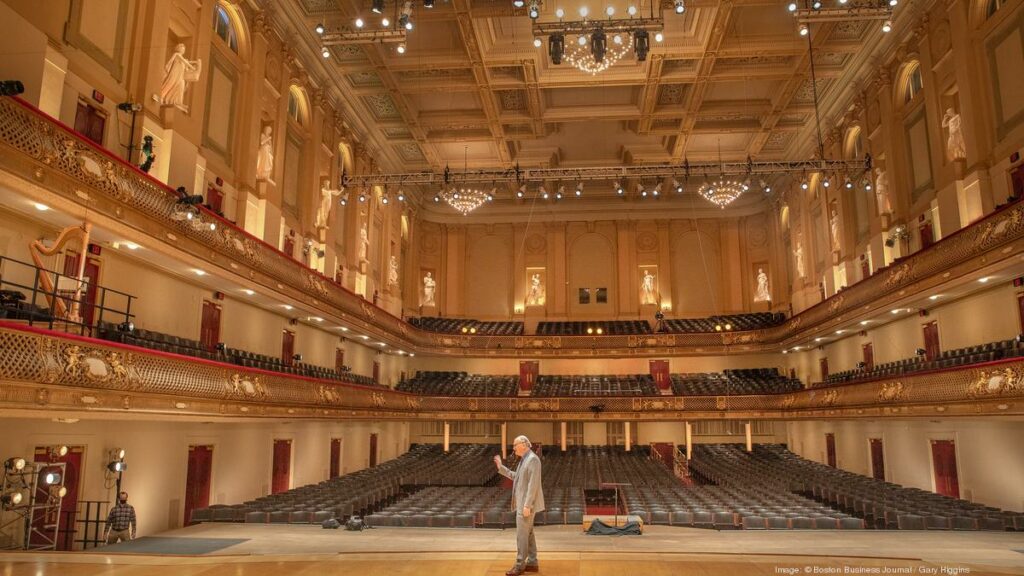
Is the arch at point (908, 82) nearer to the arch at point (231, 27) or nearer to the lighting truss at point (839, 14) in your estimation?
the lighting truss at point (839, 14)

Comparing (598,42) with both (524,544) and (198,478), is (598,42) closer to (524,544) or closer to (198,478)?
(524,544)

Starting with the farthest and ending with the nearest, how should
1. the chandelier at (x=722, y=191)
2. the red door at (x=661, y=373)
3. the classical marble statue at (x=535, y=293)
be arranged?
the classical marble statue at (x=535, y=293) < the red door at (x=661, y=373) < the chandelier at (x=722, y=191)

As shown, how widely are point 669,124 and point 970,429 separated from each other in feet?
50.0

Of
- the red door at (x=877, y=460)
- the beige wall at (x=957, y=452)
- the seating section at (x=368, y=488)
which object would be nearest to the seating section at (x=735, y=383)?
the beige wall at (x=957, y=452)

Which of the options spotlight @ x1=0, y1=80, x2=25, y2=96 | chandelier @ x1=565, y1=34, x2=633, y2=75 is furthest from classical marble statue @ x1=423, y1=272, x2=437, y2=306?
spotlight @ x1=0, y1=80, x2=25, y2=96

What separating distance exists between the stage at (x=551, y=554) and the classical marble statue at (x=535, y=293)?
23921 mm

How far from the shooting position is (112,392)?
9.43 metres

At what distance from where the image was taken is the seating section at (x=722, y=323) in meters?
30.6

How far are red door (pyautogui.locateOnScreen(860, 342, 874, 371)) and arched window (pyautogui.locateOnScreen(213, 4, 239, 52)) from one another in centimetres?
2154

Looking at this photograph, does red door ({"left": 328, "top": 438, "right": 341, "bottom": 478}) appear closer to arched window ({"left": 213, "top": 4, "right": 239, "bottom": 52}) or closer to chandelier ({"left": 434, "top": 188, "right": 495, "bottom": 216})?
chandelier ({"left": 434, "top": 188, "right": 495, "bottom": 216})

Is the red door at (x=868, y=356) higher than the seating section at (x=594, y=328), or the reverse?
the seating section at (x=594, y=328)

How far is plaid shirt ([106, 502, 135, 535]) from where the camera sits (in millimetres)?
11125

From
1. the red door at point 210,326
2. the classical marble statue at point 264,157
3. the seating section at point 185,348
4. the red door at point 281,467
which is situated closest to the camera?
the seating section at point 185,348

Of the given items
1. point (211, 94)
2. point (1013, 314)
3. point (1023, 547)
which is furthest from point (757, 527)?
point (211, 94)
